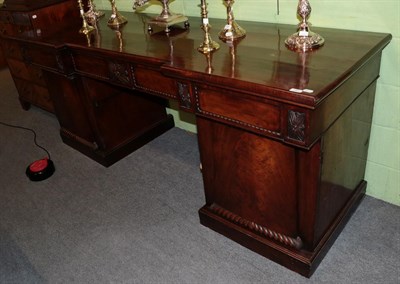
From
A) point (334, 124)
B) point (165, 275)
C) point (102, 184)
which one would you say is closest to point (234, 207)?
point (165, 275)

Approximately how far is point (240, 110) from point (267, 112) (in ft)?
0.31

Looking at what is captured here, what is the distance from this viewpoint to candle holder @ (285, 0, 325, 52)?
1.24 m

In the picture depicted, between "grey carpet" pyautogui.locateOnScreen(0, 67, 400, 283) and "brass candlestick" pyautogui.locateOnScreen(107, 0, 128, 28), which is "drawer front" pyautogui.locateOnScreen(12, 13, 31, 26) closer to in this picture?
"brass candlestick" pyautogui.locateOnScreen(107, 0, 128, 28)

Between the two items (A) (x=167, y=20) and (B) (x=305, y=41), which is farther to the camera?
(A) (x=167, y=20)

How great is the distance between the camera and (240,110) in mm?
1120

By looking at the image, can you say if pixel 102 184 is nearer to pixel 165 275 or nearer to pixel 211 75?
pixel 165 275

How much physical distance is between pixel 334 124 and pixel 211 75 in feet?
1.41

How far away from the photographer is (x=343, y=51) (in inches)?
46.8

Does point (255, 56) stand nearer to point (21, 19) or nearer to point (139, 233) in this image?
point (139, 233)

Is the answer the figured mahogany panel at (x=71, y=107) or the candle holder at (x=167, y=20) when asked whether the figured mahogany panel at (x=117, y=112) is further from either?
the candle holder at (x=167, y=20)

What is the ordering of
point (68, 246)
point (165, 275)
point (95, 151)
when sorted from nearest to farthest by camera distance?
Result: point (165, 275), point (68, 246), point (95, 151)

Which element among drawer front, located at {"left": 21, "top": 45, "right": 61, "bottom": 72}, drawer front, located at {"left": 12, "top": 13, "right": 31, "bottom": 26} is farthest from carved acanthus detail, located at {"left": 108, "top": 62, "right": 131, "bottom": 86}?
drawer front, located at {"left": 12, "top": 13, "right": 31, "bottom": 26}

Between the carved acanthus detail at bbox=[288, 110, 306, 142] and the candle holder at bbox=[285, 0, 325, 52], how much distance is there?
1.14ft

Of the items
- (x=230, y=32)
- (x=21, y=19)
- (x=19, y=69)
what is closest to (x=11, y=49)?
(x=19, y=69)
